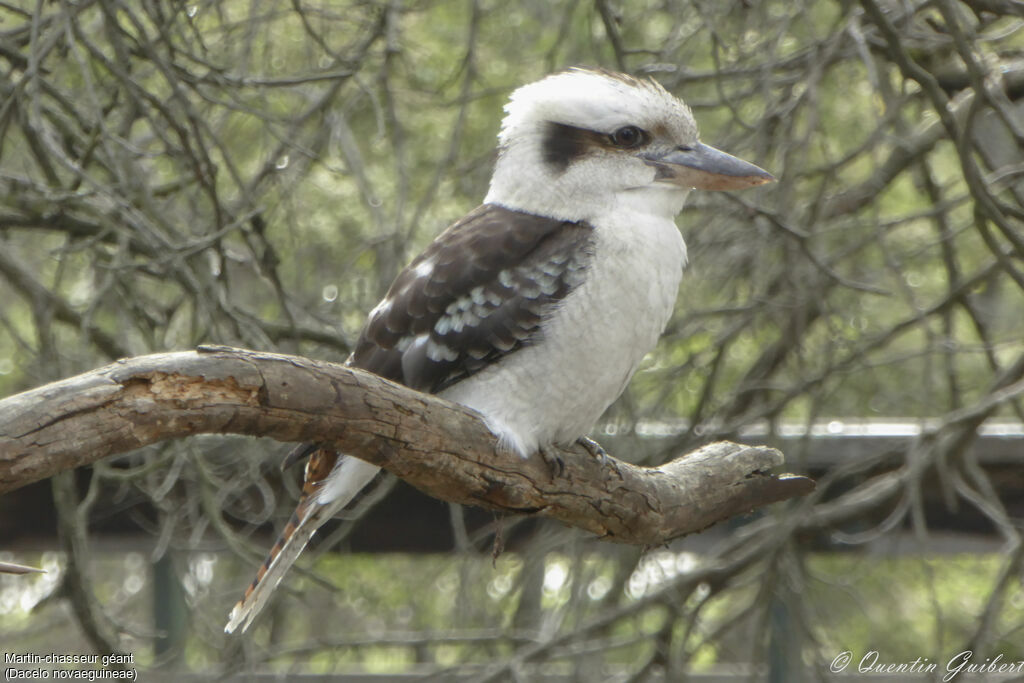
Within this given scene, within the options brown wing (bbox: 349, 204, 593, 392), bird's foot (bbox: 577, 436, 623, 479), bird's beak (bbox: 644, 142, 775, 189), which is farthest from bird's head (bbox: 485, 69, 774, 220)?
bird's foot (bbox: 577, 436, 623, 479)

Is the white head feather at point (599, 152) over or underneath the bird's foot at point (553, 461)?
over

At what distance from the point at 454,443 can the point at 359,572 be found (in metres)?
3.49

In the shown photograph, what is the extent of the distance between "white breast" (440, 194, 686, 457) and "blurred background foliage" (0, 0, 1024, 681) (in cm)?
49

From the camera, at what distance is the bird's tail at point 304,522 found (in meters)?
2.29

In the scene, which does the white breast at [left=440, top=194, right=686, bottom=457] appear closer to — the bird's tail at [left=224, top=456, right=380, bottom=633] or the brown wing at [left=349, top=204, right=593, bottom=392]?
the brown wing at [left=349, top=204, right=593, bottom=392]

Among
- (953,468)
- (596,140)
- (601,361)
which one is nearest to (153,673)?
(601,361)

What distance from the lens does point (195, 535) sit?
2.69 meters

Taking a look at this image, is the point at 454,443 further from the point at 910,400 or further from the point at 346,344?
the point at 910,400

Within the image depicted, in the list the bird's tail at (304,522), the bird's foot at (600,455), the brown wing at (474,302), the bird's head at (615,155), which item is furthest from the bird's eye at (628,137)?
the bird's tail at (304,522)

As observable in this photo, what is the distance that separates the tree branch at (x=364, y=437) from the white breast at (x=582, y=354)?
0.30 ft

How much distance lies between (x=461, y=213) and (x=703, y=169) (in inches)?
64.4

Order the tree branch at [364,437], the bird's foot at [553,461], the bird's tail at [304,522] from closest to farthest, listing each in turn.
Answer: the tree branch at [364,437] → the bird's foot at [553,461] → the bird's tail at [304,522]

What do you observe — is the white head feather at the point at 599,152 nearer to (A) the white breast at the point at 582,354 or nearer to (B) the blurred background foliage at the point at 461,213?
(A) the white breast at the point at 582,354

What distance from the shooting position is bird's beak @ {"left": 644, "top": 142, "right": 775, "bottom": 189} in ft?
7.78
